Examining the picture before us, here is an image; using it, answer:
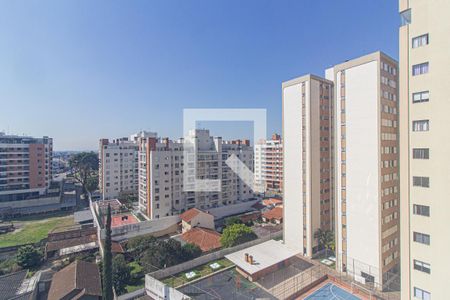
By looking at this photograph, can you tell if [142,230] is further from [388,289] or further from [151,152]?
[388,289]

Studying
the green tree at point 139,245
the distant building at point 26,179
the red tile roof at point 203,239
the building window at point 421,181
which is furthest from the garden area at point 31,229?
the building window at point 421,181

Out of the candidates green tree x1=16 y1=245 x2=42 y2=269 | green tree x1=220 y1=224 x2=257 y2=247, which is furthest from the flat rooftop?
green tree x1=16 y1=245 x2=42 y2=269

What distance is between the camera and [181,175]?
691 inches

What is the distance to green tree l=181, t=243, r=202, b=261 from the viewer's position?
36.0 ft

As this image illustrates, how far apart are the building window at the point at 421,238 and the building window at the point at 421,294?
1.17m

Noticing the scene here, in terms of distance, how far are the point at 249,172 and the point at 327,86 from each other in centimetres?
1086

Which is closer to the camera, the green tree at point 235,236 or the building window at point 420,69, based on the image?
the building window at point 420,69

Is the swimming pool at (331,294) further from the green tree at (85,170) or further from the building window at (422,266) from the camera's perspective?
the green tree at (85,170)

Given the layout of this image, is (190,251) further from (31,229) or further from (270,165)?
(270,165)

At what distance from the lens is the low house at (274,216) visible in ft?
56.0

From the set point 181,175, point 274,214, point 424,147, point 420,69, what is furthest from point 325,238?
point 181,175

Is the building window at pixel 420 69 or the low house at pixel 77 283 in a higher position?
the building window at pixel 420 69

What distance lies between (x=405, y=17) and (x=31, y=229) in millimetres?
23719

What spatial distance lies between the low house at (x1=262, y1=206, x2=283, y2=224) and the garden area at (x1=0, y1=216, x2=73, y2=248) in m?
15.2
